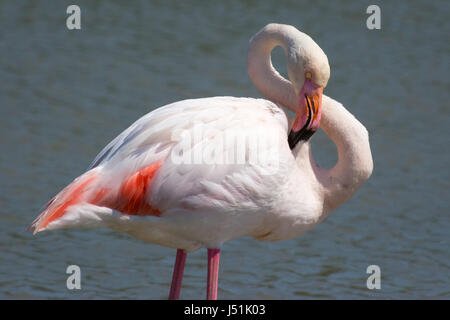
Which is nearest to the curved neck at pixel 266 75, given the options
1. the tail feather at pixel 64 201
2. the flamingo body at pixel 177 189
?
the flamingo body at pixel 177 189

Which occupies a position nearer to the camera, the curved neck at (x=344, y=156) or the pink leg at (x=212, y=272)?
the pink leg at (x=212, y=272)

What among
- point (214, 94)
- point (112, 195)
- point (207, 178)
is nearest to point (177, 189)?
point (207, 178)

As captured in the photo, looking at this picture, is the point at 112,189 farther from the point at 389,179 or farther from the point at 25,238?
the point at 389,179

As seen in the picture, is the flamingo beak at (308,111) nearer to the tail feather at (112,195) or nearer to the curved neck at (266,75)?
the curved neck at (266,75)

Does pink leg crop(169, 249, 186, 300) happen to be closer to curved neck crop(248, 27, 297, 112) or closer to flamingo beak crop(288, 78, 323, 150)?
flamingo beak crop(288, 78, 323, 150)

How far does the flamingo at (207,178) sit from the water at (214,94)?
1133mm

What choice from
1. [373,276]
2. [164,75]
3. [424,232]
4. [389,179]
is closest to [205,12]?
[164,75]

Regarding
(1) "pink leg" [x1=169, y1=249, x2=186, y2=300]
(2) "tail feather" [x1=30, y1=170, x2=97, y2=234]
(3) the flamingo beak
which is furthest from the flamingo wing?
(1) "pink leg" [x1=169, y1=249, x2=186, y2=300]

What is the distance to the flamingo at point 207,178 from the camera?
454 cm

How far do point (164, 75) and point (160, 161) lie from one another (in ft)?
16.9

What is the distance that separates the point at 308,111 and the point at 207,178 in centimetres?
70

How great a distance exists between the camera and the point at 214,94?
30.0 ft

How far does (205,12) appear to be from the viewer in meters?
11.4

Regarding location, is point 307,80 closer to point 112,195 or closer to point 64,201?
point 112,195
